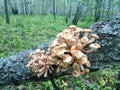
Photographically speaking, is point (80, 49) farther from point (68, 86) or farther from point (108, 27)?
point (68, 86)

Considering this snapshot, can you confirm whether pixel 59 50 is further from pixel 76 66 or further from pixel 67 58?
pixel 76 66

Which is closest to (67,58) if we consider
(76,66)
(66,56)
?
(66,56)

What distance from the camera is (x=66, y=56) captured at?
7.02 feet

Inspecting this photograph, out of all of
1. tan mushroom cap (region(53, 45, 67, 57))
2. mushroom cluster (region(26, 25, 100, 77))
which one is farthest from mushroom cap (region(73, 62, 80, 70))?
tan mushroom cap (region(53, 45, 67, 57))

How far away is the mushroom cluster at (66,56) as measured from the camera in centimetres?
214

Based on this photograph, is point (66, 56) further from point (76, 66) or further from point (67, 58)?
point (76, 66)

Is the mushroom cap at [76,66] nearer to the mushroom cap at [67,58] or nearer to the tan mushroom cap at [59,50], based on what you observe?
the mushroom cap at [67,58]

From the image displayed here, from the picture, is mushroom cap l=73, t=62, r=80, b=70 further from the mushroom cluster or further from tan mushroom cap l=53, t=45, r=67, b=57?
tan mushroom cap l=53, t=45, r=67, b=57

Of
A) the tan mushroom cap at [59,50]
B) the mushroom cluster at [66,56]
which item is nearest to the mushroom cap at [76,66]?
the mushroom cluster at [66,56]

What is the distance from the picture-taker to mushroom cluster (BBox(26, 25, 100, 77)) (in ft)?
7.02

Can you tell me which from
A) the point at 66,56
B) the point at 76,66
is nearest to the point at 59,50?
the point at 66,56

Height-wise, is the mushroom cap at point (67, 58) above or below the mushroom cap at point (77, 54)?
below

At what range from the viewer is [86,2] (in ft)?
72.9

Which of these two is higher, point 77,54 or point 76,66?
point 77,54
